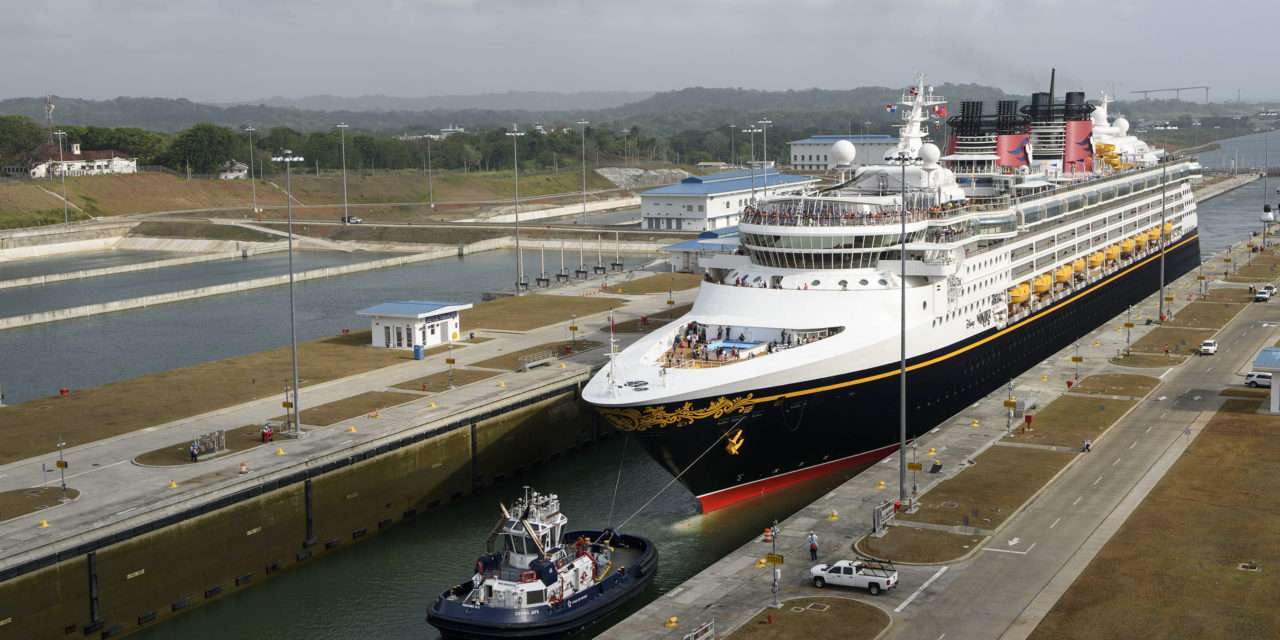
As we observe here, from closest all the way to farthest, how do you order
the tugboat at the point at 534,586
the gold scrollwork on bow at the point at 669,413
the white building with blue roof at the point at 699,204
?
the tugboat at the point at 534,586 → the gold scrollwork on bow at the point at 669,413 → the white building with blue roof at the point at 699,204

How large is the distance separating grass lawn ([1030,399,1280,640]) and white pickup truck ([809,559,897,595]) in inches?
153

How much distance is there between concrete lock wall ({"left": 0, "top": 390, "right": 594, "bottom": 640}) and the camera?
3378cm

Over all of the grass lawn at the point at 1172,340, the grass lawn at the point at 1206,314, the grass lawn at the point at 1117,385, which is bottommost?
the grass lawn at the point at 1117,385

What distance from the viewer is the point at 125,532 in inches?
1396

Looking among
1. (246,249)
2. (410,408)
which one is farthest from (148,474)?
(246,249)

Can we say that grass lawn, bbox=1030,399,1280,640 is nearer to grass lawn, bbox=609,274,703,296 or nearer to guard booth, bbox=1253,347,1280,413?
guard booth, bbox=1253,347,1280,413

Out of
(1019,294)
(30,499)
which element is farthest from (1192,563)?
(30,499)

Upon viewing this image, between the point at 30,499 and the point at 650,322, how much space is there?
36.7 m

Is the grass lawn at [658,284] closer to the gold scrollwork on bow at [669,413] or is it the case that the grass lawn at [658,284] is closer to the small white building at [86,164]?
the gold scrollwork on bow at [669,413]

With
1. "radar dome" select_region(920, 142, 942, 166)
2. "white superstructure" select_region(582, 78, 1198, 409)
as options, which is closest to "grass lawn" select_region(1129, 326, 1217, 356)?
"white superstructure" select_region(582, 78, 1198, 409)

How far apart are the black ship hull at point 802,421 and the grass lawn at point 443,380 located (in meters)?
13.4

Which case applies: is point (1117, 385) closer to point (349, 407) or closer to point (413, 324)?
point (349, 407)

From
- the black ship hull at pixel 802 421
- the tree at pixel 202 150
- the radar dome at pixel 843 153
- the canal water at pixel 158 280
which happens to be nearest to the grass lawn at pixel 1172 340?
the black ship hull at pixel 802 421

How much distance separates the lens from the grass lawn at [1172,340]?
2442 inches
